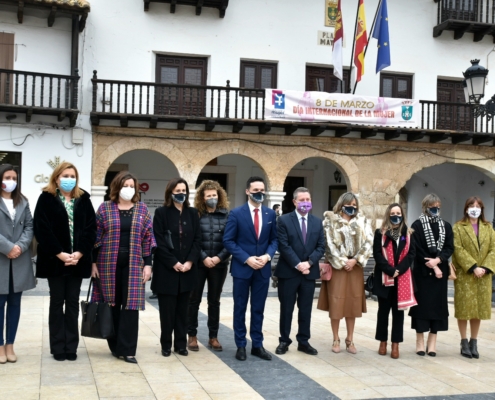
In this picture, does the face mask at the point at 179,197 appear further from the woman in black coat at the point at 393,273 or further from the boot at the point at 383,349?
the boot at the point at 383,349

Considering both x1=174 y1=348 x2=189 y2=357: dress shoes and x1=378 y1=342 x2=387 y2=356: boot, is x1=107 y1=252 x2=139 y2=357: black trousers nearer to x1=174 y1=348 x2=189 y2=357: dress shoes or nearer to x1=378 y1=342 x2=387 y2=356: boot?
x1=174 y1=348 x2=189 y2=357: dress shoes

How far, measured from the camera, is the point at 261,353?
21.1 ft

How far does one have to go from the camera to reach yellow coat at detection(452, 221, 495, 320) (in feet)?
22.9

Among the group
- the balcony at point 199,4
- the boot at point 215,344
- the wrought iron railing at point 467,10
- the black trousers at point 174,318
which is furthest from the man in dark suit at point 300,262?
the wrought iron railing at point 467,10

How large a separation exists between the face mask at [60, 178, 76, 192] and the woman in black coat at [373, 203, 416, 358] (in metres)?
3.18

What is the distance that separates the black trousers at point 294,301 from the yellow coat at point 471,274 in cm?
166

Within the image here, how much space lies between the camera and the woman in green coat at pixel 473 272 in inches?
274

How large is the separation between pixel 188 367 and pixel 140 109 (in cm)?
1105

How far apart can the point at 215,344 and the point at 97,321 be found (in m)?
1.37

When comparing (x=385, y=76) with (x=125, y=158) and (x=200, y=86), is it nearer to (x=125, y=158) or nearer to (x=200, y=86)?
(x=200, y=86)

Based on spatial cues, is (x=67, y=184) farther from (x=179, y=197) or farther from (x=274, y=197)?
(x=274, y=197)

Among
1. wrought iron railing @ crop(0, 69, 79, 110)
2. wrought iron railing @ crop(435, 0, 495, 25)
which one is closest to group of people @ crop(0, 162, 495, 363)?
wrought iron railing @ crop(0, 69, 79, 110)

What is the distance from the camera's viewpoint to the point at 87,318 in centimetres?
602

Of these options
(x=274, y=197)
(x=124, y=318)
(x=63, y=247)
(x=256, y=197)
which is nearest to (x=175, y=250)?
(x=124, y=318)
